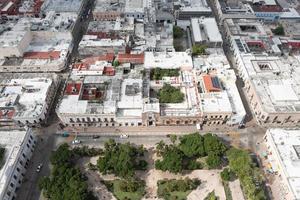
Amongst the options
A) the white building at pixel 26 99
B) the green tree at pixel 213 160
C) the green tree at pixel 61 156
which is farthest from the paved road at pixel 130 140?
the white building at pixel 26 99

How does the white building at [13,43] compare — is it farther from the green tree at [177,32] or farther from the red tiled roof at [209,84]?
the red tiled roof at [209,84]

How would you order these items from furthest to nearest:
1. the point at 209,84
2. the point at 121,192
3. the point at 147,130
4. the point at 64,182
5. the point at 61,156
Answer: the point at 209,84 → the point at 147,130 → the point at 61,156 → the point at 121,192 → the point at 64,182

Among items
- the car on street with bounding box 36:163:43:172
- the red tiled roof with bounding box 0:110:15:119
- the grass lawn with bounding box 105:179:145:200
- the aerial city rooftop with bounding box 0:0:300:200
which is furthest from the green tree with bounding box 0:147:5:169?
the grass lawn with bounding box 105:179:145:200

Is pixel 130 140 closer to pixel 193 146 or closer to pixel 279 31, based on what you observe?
pixel 193 146

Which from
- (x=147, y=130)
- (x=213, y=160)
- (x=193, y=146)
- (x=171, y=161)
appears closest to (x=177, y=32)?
(x=147, y=130)

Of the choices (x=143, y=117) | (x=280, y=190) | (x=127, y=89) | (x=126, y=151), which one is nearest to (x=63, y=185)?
(x=126, y=151)

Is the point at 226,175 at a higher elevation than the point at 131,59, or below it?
below
